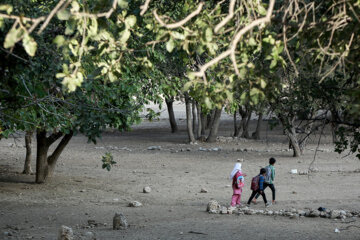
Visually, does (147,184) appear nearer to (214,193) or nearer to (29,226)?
(214,193)

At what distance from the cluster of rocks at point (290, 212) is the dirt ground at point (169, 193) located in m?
0.22

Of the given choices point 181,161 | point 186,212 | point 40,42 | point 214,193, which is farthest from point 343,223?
point 181,161

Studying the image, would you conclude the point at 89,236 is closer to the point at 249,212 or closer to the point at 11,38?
the point at 249,212

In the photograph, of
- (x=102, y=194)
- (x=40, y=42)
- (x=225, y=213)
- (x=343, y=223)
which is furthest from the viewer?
(x=102, y=194)

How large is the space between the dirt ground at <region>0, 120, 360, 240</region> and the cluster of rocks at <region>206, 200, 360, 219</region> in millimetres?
215

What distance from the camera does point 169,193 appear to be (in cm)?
1664

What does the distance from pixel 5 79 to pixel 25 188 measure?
37.4 ft

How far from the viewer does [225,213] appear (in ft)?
42.9

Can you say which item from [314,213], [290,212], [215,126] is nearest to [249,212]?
[290,212]

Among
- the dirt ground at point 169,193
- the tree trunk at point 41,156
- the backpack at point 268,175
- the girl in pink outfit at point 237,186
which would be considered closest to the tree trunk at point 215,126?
the dirt ground at point 169,193

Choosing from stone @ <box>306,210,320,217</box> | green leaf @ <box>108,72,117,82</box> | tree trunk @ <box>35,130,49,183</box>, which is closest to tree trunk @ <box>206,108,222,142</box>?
tree trunk @ <box>35,130,49,183</box>

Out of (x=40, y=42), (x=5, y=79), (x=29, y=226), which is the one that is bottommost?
(x=29, y=226)

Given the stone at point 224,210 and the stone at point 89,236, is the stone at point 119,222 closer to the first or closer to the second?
the stone at point 89,236

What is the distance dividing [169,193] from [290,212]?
4.80 m
